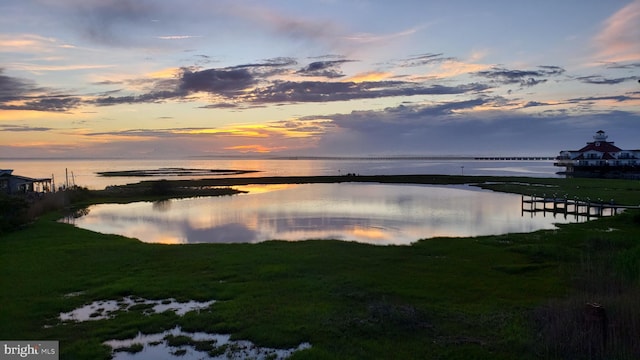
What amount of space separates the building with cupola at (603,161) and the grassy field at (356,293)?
75.9m

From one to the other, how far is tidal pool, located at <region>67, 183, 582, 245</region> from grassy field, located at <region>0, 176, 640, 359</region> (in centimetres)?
553

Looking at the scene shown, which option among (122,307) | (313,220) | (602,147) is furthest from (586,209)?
(602,147)

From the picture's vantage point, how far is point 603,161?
297 feet

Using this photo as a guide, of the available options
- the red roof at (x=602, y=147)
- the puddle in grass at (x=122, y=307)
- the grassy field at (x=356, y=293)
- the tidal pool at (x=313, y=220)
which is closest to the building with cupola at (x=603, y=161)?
the red roof at (x=602, y=147)

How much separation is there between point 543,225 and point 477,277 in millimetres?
19937

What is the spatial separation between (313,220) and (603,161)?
79.4m

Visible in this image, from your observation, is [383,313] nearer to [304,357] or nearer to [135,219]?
[304,357]

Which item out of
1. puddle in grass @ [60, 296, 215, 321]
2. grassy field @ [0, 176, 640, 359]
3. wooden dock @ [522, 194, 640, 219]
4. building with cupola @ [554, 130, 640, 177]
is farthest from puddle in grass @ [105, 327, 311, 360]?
building with cupola @ [554, 130, 640, 177]

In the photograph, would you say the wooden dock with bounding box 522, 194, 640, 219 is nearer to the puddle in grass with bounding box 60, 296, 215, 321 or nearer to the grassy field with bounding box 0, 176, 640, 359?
the grassy field with bounding box 0, 176, 640, 359

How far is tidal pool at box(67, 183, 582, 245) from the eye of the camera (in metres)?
29.1

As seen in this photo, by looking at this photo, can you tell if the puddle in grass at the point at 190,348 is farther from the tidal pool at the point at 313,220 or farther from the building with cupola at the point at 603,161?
the building with cupola at the point at 603,161

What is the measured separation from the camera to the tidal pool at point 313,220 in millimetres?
29109

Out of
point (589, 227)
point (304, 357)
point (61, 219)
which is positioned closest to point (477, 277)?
point (304, 357)

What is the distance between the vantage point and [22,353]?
952 centimetres
